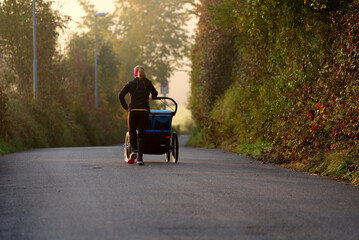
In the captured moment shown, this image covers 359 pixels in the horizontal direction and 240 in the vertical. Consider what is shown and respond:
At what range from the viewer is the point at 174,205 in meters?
7.79

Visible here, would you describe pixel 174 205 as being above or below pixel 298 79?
below

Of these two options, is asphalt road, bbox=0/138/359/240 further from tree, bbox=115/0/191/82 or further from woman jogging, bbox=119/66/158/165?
tree, bbox=115/0/191/82

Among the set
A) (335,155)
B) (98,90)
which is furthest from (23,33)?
(335,155)

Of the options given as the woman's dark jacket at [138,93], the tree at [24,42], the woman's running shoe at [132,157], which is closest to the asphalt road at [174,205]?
the woman's running shoe at [132,157]

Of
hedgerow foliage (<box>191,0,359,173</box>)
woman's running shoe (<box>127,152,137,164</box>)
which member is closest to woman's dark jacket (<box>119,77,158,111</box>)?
woman's running shoe (<box>127,152,137,164</box>)

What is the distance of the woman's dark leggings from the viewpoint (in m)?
13.6

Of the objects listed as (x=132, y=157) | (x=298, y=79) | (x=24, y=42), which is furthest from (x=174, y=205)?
(x=24, y=42)

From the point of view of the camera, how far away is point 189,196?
8.55 m

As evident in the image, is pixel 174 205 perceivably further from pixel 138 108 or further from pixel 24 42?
pixel 24 42

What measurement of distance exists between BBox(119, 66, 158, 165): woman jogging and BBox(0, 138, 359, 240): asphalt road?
5.25ft

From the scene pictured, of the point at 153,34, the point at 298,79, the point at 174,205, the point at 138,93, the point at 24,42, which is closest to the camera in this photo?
the point at 174,205

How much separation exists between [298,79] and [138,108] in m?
4.04

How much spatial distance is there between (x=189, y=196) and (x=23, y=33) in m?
25.0

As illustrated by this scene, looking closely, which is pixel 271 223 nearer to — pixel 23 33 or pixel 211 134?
pixel 211 134
